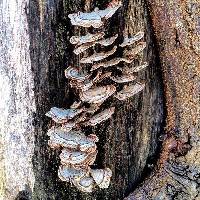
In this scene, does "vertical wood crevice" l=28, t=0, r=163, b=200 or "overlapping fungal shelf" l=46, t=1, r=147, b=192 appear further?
"vertical wood crevice" l=28, t=0, r=163, b=200

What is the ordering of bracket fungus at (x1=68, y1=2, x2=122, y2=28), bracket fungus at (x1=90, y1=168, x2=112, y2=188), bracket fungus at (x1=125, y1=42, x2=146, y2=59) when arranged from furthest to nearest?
bracket fungus at (x1=90, y1=168, x2=112, y2=188) < bracket fungus at (x1=125, y1=42, x2=146, y2=59) < bracket fungus at (x1=68, y1=2, x2=122, y2=28)

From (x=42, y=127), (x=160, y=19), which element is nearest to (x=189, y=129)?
(x=160, y=19)

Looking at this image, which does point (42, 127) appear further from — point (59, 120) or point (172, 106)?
point (172, 106)

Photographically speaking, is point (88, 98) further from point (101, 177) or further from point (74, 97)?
point (101, 177)

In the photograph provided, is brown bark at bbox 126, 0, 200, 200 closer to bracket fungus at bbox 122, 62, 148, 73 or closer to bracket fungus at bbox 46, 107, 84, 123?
bracket fungus at bbox 122, 62, 148, 73

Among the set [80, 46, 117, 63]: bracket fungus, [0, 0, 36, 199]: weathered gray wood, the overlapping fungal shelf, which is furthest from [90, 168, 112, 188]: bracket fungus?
[80, 46, 117, 63]: bracket fungus

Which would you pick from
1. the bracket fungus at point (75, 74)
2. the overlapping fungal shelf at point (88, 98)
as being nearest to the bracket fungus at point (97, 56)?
the overlapping fungal shelf at point (88, 98)

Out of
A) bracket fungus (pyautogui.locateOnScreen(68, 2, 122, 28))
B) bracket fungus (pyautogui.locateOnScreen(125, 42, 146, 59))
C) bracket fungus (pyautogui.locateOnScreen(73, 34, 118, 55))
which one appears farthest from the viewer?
bracket fungus (pyautogui.locateOnScreen(125, 42, 146, 59))
